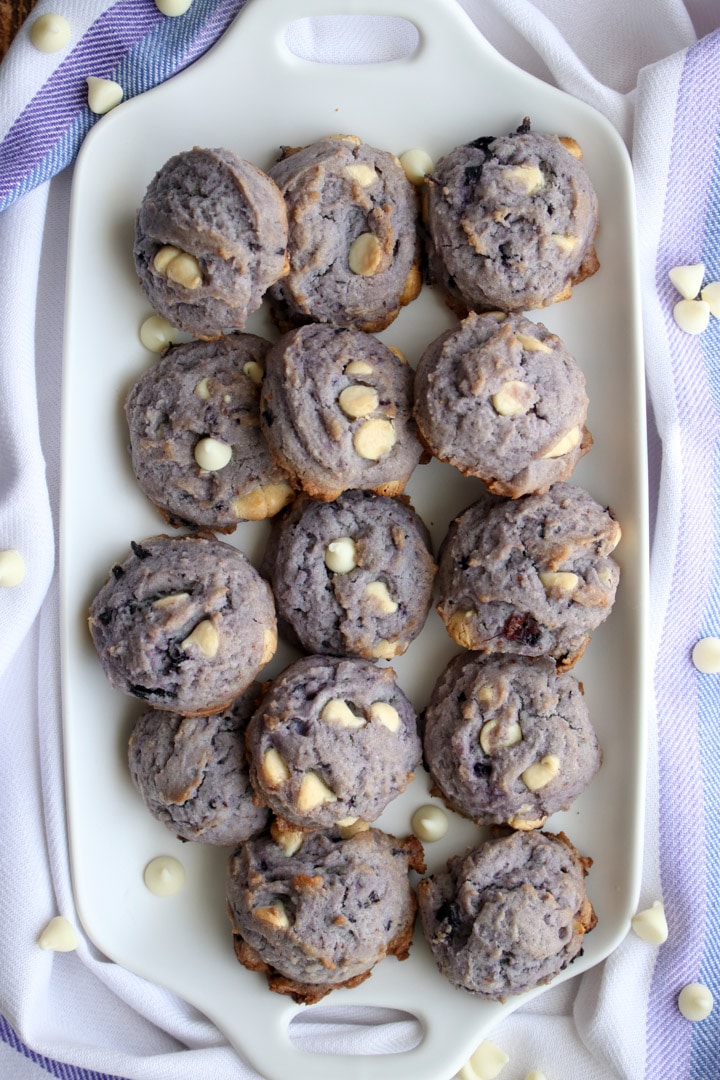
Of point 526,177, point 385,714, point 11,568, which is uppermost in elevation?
point 526,177

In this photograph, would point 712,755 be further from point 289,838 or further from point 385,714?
point 289,838

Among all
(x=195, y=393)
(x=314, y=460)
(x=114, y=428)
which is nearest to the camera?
(x=314, y=460)

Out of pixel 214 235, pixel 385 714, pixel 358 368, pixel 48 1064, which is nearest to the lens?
pixel 214 235

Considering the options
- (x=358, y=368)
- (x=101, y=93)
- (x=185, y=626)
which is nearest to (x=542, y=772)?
(x=185, y=626)

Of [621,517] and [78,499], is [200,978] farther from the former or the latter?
[621,517]

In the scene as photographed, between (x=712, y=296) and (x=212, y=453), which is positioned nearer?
(x=212, y=453)

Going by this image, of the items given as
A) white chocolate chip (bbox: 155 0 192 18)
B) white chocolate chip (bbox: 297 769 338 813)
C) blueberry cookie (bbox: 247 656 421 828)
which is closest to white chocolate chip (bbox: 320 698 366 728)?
blueberry cookie (bbox: 247 656 421 828)

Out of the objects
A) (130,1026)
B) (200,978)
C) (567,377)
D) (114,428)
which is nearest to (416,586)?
(567,377)
